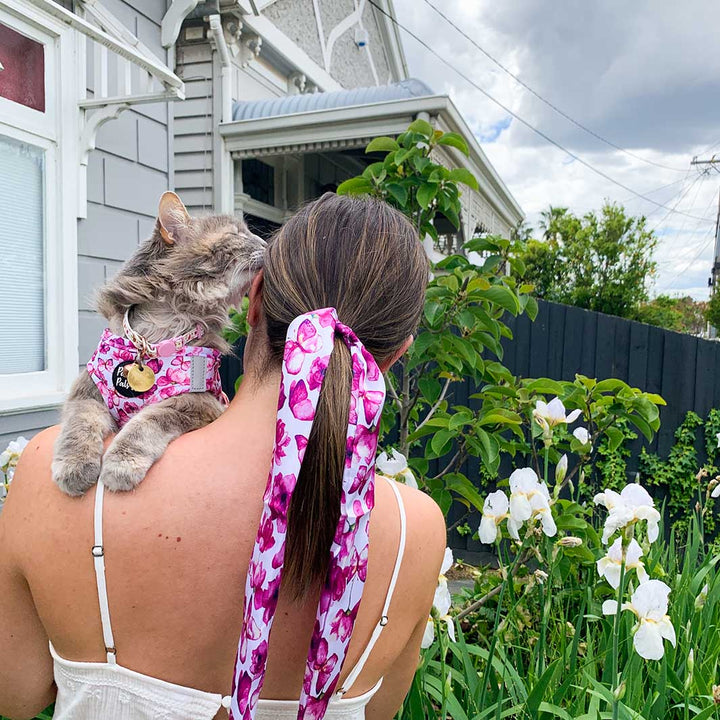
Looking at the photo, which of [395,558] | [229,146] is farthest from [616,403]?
[229,146]

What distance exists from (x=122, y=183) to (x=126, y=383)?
297cm

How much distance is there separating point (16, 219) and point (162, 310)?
234 cm

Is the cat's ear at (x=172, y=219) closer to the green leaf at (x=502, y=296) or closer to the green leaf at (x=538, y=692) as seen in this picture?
the green leaf at (x=502, y=296)

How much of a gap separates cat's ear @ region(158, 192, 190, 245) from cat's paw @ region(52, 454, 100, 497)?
61cm

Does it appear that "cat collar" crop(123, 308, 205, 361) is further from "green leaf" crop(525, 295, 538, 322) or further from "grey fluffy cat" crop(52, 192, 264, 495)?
"green leaf" crop(525, 295, 538, 322)

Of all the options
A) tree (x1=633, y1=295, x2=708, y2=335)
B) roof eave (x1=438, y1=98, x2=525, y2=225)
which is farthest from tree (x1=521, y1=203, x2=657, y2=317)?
roof eave (x1=438, y1=98, x2=525, y2=225)

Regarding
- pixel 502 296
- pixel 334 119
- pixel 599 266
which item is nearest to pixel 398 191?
pixel 502 296

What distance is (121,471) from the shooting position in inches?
32.7

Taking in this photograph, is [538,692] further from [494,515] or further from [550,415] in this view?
[550,415]

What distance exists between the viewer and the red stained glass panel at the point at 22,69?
290 centimetres

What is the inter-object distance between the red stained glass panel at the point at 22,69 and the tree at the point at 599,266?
1256 centimetres

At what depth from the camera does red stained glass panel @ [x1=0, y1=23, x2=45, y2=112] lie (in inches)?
114

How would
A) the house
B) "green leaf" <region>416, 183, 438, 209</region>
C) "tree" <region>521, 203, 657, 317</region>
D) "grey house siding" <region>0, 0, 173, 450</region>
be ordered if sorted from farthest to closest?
"tree" <region>521, 203, 657, 317</region>, "grey house siding" <region>0, 0, 173, 450</region>, the house, "green leaf" <region>416, 183, 438, 209</region>

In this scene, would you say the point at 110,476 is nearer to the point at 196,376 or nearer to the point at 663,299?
Answer: the point at 196,376
